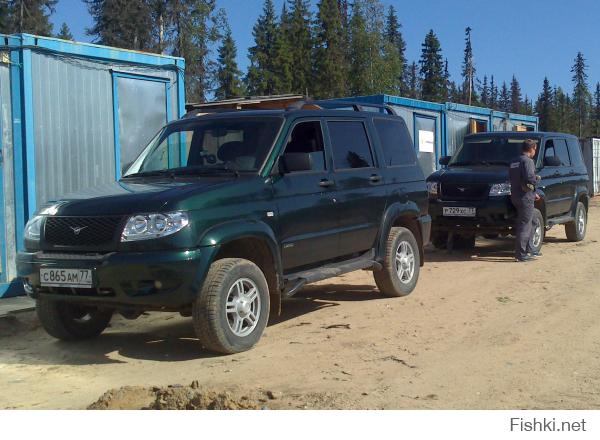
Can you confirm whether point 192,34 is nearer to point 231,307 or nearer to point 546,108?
point 231,307

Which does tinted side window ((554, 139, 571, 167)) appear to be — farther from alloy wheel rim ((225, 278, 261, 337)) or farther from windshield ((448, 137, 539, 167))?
alloy wheel rim ((225, 278, 261, 337))

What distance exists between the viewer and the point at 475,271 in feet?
31.8

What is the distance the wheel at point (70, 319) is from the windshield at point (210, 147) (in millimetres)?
1358

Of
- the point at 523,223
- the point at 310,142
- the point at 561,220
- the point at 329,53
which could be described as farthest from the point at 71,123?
the point at 329,53

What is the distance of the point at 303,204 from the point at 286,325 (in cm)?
134

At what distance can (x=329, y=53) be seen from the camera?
50625 millimetres

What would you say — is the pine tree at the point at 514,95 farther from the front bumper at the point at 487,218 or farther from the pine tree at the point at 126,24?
the front bumper at the point at 487,218

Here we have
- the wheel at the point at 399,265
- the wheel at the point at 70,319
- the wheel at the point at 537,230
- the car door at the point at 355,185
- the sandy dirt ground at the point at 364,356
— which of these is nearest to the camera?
the sandy dirt ground at the point at 364,356

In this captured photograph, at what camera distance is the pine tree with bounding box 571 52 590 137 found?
9850cm

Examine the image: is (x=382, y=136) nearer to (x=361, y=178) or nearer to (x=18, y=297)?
(x=361, y=178)

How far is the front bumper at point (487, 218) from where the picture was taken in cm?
1038

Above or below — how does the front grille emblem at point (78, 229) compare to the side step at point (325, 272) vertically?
above

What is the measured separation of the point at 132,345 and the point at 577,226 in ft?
31.5

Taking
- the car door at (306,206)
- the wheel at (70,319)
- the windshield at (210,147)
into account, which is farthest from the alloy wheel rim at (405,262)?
the wheel at (70,319)
